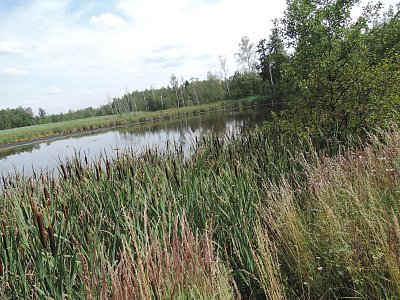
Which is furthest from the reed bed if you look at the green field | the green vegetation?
A: the green field

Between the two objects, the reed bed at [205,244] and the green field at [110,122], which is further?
the green field at [110,122]

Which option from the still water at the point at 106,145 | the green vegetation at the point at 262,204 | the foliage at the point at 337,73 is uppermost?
the foliage at the point at 337,73

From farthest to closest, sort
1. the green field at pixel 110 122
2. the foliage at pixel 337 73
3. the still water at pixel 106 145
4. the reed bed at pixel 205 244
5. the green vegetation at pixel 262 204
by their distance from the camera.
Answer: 1. the green field at pixel 110 122
2. the still water at pixel 106 145
3. the foliage at pixel 337 73
4. the green vegetation at pixel 262 204
5. the reed bed at pixel 205 244

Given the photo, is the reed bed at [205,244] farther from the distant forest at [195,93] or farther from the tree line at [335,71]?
the distant forest at [195,93]

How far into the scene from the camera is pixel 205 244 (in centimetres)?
195

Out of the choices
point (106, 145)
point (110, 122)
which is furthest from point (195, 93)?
point (106, 145)

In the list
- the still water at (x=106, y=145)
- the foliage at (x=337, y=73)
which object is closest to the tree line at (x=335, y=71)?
the foliage at (x=337, y=73)

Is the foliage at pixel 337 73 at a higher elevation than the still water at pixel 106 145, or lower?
higher

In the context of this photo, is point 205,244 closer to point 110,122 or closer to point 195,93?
point 110,122

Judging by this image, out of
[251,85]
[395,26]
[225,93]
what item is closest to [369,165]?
[395,26]

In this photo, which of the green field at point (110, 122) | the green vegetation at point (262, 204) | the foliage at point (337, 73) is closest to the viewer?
the green vegetation at point (262, 204)

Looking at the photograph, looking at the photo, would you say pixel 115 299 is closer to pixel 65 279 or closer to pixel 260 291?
pixel 65 279

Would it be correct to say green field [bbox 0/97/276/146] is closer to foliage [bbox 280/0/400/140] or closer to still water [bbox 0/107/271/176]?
still water [bbox 0/107/271/176]

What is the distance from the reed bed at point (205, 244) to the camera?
1.89 meters
